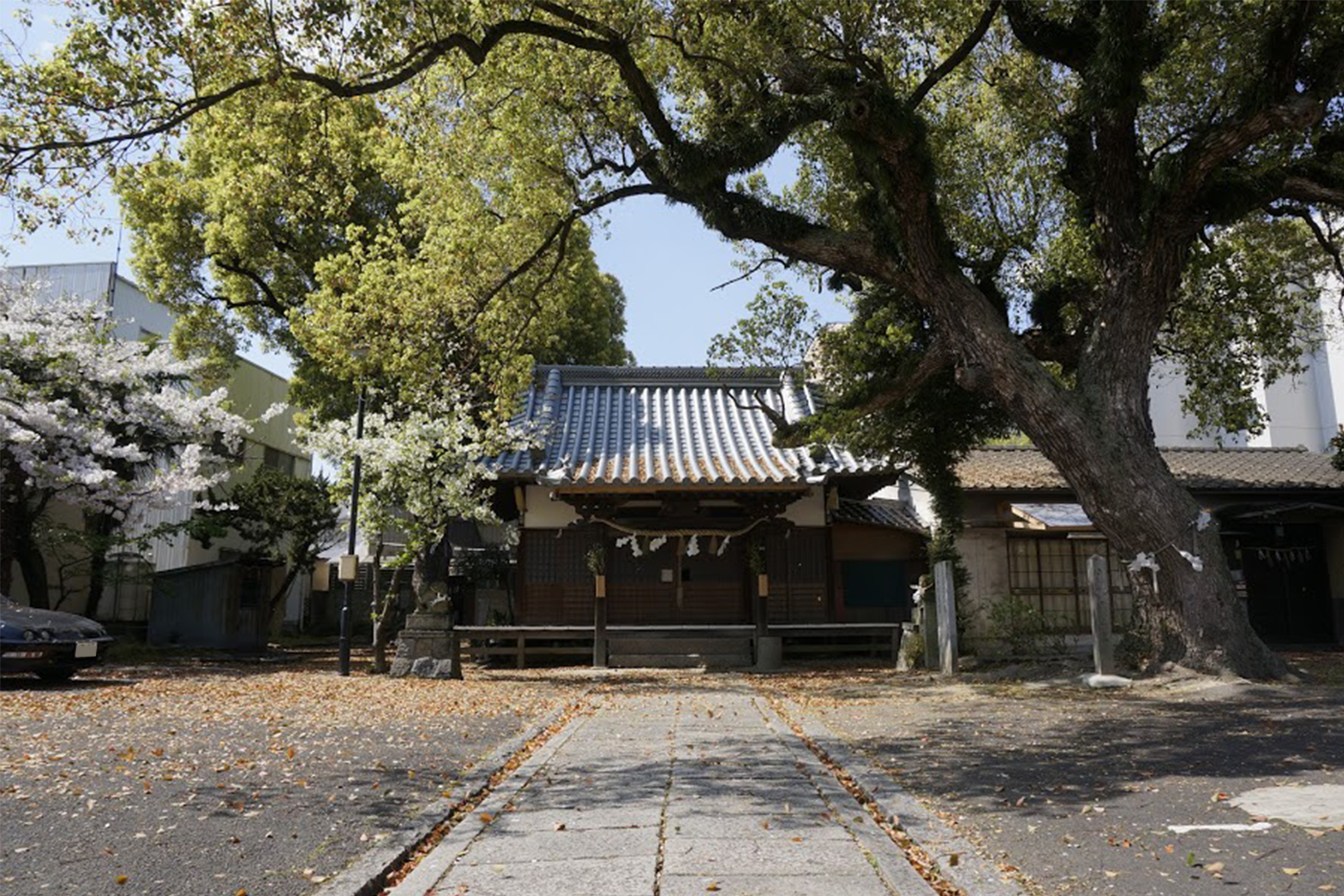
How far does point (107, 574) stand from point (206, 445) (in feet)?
10.4

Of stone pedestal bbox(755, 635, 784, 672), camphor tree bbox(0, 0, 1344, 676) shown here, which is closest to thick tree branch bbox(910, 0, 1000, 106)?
camphor tree bbox(0, 0, 1344, 676)

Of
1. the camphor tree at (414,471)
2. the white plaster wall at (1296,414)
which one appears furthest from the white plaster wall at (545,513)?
the white plaster wall at (1296,414)

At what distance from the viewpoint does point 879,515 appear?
1955cm

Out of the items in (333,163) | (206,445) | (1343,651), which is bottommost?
(1343,651)

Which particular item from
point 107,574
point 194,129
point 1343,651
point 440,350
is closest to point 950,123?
point 440,350

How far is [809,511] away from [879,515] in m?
2.62

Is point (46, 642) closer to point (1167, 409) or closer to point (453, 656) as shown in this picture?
point (453, 656)

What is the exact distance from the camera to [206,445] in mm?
19578

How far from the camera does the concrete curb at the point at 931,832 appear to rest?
13.0 ft

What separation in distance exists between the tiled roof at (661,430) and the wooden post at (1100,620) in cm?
523

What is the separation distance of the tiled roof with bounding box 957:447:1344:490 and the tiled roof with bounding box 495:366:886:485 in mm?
2852

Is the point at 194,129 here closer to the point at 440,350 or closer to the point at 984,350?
the point at 440,350

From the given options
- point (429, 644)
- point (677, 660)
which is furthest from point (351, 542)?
point (677, 660)

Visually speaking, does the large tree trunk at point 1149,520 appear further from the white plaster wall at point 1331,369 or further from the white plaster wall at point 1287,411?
the white plaster wall at point 1287,411
